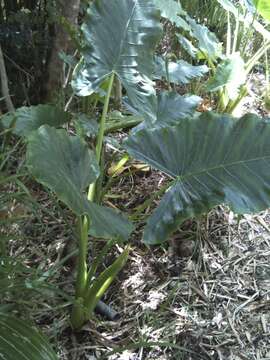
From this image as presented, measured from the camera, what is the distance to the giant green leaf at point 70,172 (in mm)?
874

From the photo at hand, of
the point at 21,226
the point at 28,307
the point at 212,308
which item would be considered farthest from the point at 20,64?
the point at 212,308

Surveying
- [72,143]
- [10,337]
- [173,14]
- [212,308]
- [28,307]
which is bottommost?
[212,308]

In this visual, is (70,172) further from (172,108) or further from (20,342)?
(172,108)

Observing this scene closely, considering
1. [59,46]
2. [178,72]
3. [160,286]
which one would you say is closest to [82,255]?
[160,286]

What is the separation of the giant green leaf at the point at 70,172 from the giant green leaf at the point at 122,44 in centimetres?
22

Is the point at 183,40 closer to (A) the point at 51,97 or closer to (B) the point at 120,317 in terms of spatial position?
(A) the point at 51,97

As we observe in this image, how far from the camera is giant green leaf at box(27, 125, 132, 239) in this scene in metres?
0.87

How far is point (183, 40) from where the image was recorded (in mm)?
1786

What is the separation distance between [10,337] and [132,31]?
0.83 m

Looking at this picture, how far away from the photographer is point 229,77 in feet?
5.81

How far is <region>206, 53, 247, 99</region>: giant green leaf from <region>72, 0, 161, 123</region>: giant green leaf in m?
0.55

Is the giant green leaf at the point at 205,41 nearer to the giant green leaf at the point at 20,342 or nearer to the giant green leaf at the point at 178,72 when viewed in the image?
the giant green leaf at the point at 178,72

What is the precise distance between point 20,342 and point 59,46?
1222 millimetres

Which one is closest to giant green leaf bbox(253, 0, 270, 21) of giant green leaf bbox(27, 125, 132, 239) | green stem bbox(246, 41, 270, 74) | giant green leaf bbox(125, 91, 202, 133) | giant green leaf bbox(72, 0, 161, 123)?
green stem bbox(246, 41, 270, 74)
